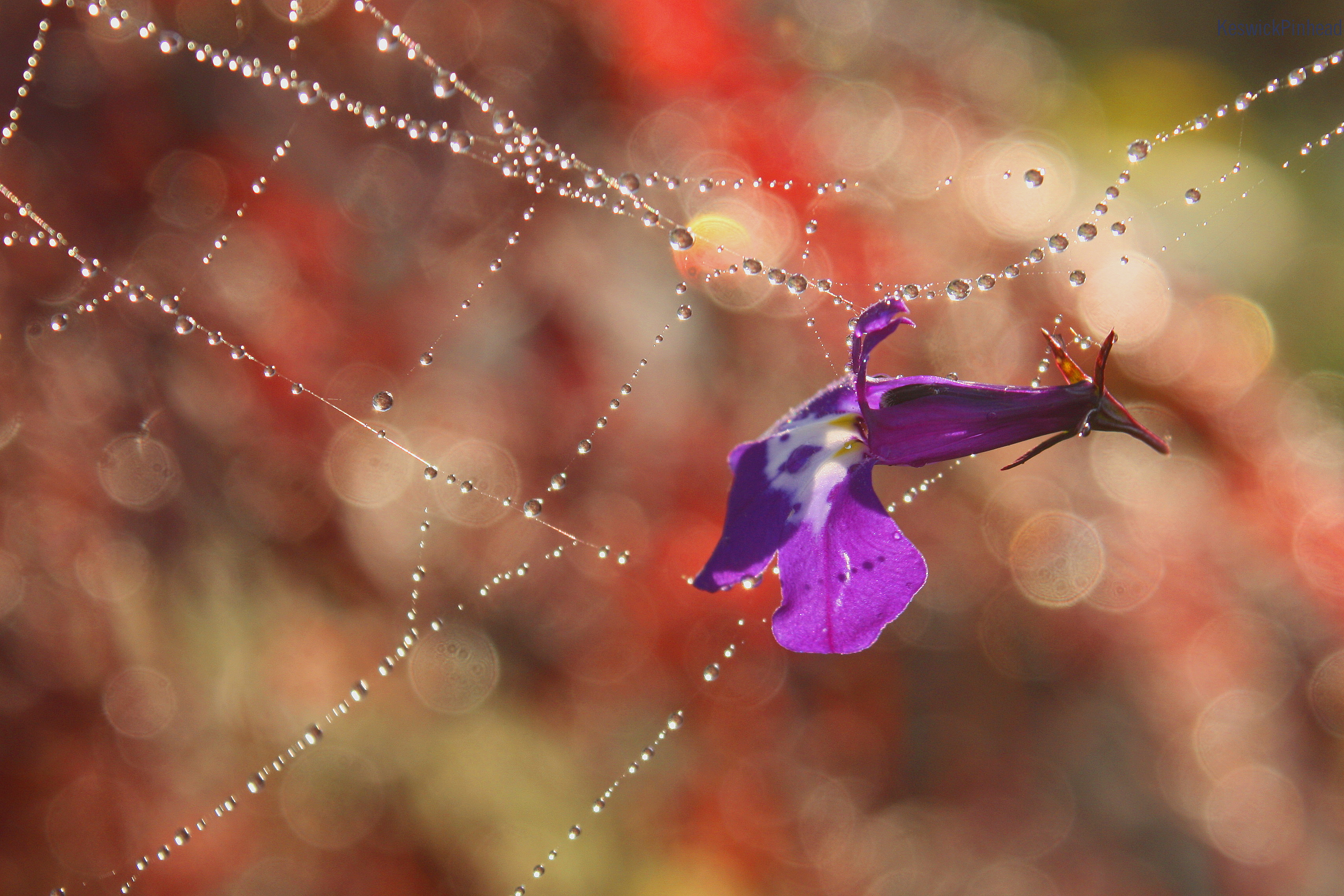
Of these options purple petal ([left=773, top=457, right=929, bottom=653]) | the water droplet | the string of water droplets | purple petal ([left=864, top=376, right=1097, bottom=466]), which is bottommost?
the string of water droplets

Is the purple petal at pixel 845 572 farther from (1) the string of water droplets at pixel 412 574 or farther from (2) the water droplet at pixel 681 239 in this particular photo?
(1) the string of water droplets at pixel 412 574

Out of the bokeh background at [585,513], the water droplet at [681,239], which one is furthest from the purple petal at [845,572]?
the bokeh background at [585,513]

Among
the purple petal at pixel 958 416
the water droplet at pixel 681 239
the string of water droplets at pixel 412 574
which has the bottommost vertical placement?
the string of water droplets at pixel 412 574

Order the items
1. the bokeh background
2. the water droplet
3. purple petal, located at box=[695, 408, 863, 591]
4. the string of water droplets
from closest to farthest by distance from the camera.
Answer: purple petal, located at box=[695, 408, 863, 591] → the water droplet → the string of water droplets → the bokeh background

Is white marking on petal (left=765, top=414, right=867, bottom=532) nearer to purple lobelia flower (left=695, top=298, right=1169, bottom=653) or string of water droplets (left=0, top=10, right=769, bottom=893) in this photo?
Answer: purple lobelia flower (left=695, top=298, right=1169, bottom=653)

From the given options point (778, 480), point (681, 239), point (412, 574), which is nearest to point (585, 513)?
point (412, 574)

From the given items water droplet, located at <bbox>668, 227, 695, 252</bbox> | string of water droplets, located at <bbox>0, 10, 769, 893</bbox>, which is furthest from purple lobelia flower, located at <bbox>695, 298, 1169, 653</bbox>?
string of water droplets, located at <bbox>0, 10, 769, 893</bbox>
